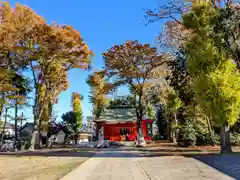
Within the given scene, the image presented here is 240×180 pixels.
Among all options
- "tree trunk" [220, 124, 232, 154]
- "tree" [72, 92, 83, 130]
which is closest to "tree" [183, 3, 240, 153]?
"tree trunk" [220, 124, 232, 154]

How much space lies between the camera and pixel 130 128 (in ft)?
118

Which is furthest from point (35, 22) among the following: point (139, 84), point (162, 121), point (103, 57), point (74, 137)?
point (162, 121)

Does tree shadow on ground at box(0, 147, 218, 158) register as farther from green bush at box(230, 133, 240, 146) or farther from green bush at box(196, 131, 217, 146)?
green bush at box(230, 133, 240, 146)

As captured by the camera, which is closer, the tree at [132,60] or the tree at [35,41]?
the tree at [35,41]

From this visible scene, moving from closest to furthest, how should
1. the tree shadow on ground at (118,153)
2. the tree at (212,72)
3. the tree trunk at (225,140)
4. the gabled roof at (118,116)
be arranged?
the tree at (212,72), the tree trunk at (225,140), the tree shadow on ground at (118,153), the gabled roof at (118,116)

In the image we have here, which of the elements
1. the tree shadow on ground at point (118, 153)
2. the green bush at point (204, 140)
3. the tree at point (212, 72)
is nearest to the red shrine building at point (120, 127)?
the green bush at point (204, 140)

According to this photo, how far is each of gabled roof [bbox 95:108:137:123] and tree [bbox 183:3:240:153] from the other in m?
22.6

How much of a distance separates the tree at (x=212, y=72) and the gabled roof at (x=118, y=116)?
22.6m

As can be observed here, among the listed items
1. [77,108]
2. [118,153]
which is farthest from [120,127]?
[118,153]

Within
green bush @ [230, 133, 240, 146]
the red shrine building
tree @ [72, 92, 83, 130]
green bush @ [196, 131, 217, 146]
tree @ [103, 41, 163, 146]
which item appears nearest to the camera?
green bush @ [230, 133, 240, 146]

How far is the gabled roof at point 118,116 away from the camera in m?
35.6

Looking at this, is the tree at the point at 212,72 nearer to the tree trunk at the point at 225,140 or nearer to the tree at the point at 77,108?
the tree trunk at the point at 225,140

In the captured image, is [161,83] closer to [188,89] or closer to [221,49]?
[188,89]

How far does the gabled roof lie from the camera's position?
117 feet
